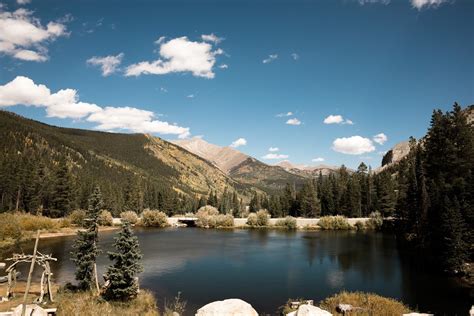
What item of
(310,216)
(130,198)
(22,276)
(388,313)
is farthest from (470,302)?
(130,198)

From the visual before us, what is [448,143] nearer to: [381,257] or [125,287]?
[381,257]

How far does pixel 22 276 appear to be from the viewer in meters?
43.8

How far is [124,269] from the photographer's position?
28.1m

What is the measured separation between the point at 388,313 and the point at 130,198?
132309 mm

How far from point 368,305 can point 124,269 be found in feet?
63.6

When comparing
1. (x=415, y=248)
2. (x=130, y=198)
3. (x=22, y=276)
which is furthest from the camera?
(x=130, y=198)

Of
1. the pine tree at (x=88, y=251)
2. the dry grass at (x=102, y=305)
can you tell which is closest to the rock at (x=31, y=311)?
the dry grass at (x=102, y=305)

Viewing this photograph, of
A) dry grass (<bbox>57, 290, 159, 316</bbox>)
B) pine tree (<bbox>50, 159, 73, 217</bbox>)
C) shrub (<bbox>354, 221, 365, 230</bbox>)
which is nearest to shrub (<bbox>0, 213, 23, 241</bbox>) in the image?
pine tree (<bbox>50, 159, 73, 217</bbox>)

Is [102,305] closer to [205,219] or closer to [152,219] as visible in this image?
[152,219]

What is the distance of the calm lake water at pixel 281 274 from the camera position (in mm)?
36219

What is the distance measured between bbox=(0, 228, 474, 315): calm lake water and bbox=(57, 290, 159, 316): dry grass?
424 cm

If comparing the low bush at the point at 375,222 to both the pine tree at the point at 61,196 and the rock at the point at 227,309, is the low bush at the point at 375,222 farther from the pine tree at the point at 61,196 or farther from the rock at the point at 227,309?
the rock at the point at 227,309

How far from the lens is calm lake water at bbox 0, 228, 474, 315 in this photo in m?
36.2

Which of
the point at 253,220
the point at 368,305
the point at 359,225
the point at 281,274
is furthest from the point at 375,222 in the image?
the point at 368,305
